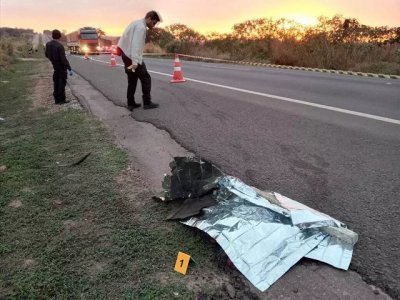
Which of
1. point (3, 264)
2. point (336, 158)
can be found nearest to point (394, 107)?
point (336, 158)

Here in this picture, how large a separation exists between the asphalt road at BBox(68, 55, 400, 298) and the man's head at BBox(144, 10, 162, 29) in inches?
57.7

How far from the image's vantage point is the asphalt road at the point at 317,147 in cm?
280

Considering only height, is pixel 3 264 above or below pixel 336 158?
below

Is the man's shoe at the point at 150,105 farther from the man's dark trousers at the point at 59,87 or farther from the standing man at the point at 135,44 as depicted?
the man's dark trousers at the point at 59,87

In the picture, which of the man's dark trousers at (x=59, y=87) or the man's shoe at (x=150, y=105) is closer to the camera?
the man's shoe at (x=150, y=105)

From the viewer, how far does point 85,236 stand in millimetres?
2764

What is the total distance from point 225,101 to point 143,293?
19.1 ft

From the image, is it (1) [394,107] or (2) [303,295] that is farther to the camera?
(1) [394,107]

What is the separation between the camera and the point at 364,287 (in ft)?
7.18

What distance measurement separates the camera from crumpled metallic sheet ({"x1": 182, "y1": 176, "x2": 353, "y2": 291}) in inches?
92.4

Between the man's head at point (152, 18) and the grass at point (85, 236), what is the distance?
2.90 m

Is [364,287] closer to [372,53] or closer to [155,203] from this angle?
[155,203]

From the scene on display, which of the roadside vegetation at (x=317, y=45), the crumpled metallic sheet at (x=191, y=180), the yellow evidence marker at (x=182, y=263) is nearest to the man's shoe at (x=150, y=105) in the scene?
the crumpled metallic sheet at (x=191, y=180)

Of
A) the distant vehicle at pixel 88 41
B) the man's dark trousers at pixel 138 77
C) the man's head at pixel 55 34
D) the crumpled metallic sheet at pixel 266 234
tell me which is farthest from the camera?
the distant vehicle at pixel 88 41
